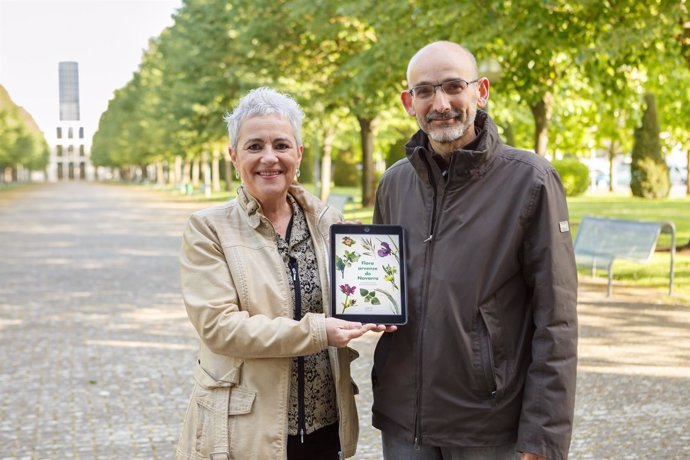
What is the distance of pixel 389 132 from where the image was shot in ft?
109

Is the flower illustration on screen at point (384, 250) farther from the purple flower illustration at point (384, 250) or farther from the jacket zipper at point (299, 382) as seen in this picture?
the jacket zipper at point (299, 382)

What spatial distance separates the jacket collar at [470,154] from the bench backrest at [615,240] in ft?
28.5

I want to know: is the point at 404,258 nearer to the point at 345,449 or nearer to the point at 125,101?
the point at 345,449

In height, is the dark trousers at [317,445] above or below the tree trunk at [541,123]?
below

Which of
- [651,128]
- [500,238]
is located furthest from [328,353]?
[651,128]

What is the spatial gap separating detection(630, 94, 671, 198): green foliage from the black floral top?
115 ft

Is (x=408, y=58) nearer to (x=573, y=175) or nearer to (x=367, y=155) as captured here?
(x=367, y=155)

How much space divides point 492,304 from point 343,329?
0.45 m

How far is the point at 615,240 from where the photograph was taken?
1177 centimetres

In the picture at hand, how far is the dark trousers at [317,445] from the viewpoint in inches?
119

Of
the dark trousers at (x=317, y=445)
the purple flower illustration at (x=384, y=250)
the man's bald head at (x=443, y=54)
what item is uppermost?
the man's bald head at (x=443, y=54)

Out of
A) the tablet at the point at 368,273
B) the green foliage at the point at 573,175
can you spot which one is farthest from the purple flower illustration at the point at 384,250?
the green foliage at the point at 573,175

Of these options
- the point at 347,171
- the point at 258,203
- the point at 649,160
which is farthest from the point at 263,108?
the point at 347,171

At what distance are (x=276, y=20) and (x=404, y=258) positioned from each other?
21785 millimetres
